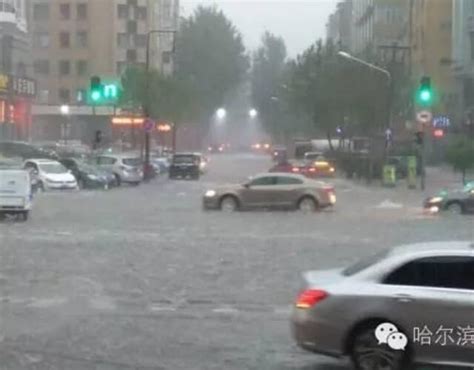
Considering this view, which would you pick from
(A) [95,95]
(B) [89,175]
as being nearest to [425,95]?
(A) [95,95]

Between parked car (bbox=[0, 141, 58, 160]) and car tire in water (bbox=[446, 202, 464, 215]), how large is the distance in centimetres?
3034

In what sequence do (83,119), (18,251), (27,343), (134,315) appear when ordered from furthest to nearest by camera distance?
1. (83,119)
2. (18,251)
3. (134,315)
4. (27,343)

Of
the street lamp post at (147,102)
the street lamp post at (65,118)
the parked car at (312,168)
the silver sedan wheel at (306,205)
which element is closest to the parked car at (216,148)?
the street lamp post at (65,118)

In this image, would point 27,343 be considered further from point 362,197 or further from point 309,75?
point 309,75

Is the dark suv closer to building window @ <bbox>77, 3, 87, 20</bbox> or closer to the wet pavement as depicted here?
building window @ <bbox>77, 3, 87, 20</bbox>

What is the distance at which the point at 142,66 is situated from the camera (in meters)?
89.5

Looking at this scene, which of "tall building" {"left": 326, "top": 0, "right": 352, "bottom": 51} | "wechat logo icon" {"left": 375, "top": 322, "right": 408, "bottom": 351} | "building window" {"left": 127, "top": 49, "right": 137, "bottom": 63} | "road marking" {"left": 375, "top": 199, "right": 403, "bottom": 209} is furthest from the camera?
"tall building" {"left": 326, "top": 0, "right": 352, "bottom": 51}

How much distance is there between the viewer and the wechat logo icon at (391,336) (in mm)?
9984

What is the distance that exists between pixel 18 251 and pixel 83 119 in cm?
7565

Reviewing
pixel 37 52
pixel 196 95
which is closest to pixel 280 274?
pixel 37 52

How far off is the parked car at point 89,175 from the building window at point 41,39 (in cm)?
3281

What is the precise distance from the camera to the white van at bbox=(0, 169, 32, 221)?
105 feet

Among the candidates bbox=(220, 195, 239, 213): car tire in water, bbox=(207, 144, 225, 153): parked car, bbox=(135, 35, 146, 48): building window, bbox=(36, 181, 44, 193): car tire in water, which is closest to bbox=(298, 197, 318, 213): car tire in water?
bbox=(220, 195, 239, 213): car tire in water

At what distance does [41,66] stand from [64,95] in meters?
5.47
